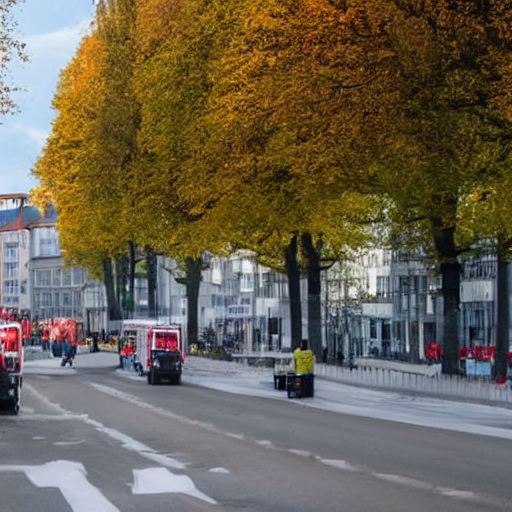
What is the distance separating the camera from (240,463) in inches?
778

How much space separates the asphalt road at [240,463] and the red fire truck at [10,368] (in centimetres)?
54

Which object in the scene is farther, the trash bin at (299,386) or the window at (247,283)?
the window at (247,283)

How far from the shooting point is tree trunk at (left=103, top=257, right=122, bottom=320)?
90812 millimetres

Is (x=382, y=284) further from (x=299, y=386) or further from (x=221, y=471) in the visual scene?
(x=221, y=471)

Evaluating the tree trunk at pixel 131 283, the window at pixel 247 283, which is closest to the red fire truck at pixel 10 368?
the tree trunk at pixel 131 283

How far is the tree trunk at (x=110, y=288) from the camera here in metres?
90.8

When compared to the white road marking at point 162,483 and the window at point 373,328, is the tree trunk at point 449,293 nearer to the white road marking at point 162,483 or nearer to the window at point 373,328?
→ the white road marking at point 162,483

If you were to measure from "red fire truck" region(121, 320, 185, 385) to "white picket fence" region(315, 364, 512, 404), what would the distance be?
6.48 metres

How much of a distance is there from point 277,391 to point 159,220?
990 cm

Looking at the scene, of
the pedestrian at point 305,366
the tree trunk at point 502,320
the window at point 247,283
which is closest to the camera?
the pedestrian at point 305,366

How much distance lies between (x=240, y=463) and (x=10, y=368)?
17356 mm

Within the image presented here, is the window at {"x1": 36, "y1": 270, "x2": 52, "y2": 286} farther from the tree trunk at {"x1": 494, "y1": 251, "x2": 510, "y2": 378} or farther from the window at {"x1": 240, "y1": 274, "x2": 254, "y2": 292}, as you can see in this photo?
the tree trunk at {"x1": 494, "y1": 251, "x2": 510, "y2": 378}

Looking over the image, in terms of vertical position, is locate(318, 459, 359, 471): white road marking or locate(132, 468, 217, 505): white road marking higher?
locate(132, 468, 217, 505): white road marking

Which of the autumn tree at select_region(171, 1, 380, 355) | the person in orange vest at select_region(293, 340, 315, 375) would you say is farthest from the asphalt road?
the person in orange vest at select_region(293, 340, 315, 375)
